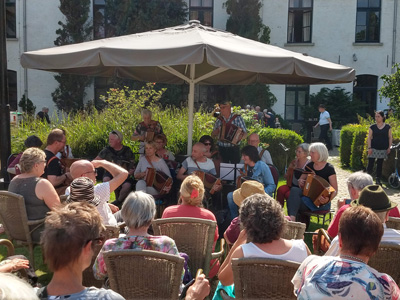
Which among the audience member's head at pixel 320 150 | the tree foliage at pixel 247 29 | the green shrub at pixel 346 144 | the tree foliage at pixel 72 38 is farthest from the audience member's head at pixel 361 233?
the tree foliage at pixel 72 38

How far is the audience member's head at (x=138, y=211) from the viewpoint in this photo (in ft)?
10.2

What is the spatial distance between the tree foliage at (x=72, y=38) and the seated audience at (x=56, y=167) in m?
14.7

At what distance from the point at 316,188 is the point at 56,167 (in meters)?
3.07

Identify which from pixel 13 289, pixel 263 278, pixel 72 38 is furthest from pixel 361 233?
pixel 72 38

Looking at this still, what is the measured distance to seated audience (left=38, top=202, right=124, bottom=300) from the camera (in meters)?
2.06

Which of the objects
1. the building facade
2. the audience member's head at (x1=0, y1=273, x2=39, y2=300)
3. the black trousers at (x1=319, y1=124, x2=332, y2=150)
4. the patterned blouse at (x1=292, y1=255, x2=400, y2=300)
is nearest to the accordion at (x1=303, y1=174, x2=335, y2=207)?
the patterned blouse at (x1=292, y1=255, x2=400, y2=300)

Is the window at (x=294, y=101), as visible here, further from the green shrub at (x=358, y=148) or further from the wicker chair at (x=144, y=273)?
the wicker chair at (x=144, y=273)

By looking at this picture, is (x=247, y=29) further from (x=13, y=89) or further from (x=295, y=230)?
→ (x=295, y=230)

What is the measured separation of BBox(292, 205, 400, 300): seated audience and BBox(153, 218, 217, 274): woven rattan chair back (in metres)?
1.20

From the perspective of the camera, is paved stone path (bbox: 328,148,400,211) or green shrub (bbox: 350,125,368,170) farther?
green shrub (bbox: 350,125,368,170)

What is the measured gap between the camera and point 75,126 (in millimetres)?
10258

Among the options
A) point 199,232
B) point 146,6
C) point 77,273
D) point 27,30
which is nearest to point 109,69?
point 199,232

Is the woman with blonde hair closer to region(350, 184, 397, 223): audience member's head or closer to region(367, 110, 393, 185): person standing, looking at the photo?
region(350, 184, 397, 223): audience member's head

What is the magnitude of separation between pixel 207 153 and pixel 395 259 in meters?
3.74
